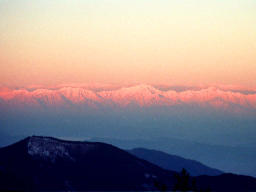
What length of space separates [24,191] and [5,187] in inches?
280

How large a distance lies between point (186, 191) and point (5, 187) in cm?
12170

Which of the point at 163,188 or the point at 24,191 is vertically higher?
the point at 163,188

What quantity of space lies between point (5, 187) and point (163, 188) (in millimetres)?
124591

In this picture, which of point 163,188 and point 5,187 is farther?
point 5,187

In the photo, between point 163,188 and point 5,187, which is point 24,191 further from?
point 163,188

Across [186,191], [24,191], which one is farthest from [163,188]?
[24,191]

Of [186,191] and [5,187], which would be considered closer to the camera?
[186,191]

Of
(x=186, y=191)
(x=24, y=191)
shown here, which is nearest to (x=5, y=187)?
(x=24, y=191)

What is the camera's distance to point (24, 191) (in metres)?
198

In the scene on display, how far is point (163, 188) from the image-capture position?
282 ft

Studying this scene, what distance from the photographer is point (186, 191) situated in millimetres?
90938

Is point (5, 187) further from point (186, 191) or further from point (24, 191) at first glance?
point (186, 191)

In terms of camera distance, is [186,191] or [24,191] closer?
[186,191]

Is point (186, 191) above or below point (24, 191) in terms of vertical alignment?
above
